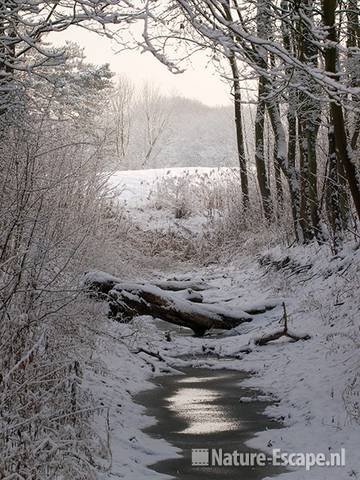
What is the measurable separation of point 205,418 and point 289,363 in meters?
2.05

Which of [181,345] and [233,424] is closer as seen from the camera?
[233,424]

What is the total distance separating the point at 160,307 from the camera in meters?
10.1

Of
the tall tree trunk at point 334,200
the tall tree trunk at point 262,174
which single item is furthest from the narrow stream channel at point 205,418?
the tall tree trunk at point 262,174

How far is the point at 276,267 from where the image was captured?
1391cm

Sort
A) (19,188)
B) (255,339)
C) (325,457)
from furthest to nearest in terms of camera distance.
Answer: (255,339) < (19,188) < (325,457)

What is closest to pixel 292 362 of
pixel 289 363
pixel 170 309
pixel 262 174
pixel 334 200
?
pixel 289 363

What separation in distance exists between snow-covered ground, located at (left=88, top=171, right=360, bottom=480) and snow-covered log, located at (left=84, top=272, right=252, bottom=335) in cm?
23

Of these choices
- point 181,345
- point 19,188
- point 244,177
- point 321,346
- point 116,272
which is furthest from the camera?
point 244,177

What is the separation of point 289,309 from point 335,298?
1.22 meters

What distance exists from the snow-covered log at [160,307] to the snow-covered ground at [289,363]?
8.9 inches

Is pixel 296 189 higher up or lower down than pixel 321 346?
higher up

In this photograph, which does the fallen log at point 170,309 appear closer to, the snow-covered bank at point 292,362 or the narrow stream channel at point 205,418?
the snow-covered bank at point 292,362

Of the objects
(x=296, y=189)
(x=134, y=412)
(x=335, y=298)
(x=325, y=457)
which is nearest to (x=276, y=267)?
(x=296, y=189)

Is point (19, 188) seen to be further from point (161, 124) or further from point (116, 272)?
point (161, 124)
